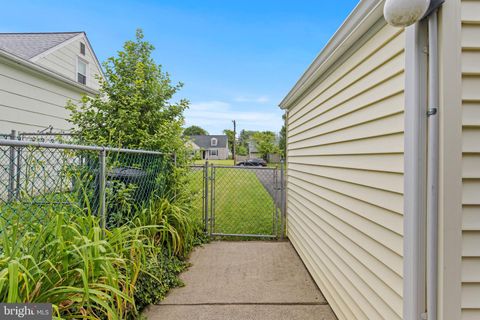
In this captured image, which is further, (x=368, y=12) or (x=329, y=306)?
(x=329, y=306)

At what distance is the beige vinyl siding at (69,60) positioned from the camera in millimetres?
7407

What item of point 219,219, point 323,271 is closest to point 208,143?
point 219,219

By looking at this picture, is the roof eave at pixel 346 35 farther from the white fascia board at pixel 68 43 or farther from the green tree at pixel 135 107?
the white fascia board at pixel 68 43

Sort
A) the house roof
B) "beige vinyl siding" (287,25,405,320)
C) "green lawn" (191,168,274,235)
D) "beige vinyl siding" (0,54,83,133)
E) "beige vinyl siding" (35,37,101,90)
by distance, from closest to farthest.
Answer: "beige vinyl siding" (287,25,405,320), "beige vinyl siding" (0,54,83,133), "green lawn" (191,168,274,235), "beige vinyl siding" (35,37,101,90), the house roof

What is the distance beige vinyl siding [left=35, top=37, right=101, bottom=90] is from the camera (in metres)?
7.41

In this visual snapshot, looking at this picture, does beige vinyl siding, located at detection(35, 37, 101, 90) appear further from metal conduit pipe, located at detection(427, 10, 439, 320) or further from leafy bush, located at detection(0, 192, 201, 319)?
metal conduit pipe, located at detection(427, 10, 439, 320)

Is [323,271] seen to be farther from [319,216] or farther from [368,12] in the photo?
[368,12]

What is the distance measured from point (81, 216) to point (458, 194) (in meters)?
2.47

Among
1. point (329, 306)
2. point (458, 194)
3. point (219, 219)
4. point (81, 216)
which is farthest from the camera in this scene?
point (219, 219)

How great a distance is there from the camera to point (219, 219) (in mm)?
5980

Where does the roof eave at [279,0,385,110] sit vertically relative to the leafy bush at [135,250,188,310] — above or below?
above

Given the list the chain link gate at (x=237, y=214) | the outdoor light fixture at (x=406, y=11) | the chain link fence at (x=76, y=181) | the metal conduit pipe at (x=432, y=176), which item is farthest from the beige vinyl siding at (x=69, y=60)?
the metal conduit pipe at (x=432, y=176)

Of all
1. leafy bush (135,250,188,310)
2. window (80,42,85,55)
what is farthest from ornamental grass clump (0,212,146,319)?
window (80,42,85,55)

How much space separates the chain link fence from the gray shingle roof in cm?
597
